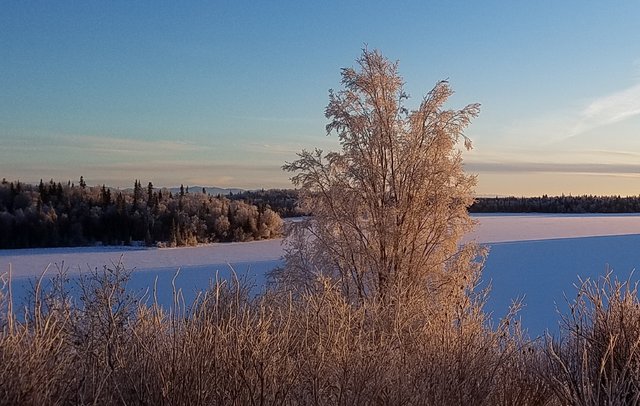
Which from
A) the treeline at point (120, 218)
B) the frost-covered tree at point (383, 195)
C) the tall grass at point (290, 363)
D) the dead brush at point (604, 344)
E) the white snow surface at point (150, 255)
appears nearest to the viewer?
the tall grass at point (290, 363)

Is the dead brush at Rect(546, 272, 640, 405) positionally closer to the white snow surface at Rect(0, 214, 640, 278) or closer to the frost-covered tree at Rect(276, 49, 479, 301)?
the frost-covered tree at Rect(276, 49, 479, 301)

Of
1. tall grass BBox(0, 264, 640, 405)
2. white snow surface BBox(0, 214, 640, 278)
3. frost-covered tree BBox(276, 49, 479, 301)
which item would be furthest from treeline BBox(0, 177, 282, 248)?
tall grass BBox(0, 264, 640, 405)

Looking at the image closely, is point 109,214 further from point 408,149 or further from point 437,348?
point 437,348

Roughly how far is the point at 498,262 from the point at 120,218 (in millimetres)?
17719

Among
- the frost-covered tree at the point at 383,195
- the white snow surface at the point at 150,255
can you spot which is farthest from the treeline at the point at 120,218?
the frost-covered tree at the point at 383,195

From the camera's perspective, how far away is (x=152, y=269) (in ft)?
68.9

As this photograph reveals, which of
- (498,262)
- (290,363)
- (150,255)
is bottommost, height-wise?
(498,262)

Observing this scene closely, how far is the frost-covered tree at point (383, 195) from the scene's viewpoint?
48.3 feet

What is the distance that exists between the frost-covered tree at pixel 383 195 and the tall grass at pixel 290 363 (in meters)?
8.01

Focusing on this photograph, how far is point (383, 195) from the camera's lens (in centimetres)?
1534

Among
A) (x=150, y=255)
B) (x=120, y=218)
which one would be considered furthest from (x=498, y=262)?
(x=120, y=218)

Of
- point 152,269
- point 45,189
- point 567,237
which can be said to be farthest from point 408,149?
point 45,189

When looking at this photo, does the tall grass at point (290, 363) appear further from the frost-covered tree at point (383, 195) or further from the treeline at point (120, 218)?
the treeline at point (120, 218)

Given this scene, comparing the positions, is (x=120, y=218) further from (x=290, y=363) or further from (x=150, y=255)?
(x=290, y=363)
